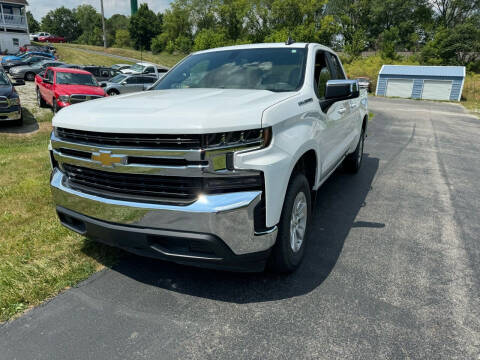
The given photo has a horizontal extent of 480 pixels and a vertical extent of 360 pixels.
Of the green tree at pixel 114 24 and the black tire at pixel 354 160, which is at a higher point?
the green tree at pixel 114 24

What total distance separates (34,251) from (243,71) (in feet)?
8.92

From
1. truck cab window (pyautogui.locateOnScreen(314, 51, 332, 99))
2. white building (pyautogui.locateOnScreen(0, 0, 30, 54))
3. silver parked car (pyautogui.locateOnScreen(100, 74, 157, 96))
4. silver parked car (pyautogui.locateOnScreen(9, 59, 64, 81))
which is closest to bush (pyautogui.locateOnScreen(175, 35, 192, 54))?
white building (pyautogui.locateOnScreen(0, 0, 30, 54))

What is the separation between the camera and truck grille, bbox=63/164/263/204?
2375mm

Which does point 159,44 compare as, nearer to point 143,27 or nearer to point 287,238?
point 143,27

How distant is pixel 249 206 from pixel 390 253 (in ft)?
6.62

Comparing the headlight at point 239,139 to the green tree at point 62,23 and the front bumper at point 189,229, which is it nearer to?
the front bumper at point 189,229

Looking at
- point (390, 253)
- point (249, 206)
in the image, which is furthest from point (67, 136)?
point (390, 253)

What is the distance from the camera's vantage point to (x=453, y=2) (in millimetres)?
64312

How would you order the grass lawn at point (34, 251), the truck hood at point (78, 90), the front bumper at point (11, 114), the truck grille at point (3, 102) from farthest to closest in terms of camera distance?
the truck hood at point (78, 90)
the front bumper at point (11, 114)
the truck grille at point (3, 102)
the grass lawn at point (34, 251)

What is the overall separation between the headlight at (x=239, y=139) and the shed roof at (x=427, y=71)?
1535 inches

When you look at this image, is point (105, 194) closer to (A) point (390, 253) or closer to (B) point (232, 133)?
(B) point (232, 133)

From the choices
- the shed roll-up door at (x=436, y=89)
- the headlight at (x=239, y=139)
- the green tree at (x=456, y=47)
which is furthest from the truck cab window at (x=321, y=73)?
the green tree at (x=456, y=47)

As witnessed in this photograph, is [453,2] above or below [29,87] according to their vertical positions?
above

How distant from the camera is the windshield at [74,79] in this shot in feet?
42.6
